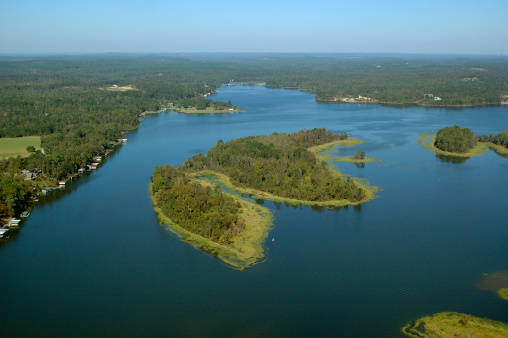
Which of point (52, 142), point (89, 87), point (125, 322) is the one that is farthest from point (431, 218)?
point (89, 87)

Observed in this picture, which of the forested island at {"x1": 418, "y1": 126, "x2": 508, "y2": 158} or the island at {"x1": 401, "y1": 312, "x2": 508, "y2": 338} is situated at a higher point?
the forested island at {"x1": 418, "y1": 126, "x2": 508, "y2": 158}

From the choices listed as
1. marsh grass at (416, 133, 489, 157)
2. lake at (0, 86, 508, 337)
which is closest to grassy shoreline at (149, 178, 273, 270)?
lake at (0, 86, 508, 337)

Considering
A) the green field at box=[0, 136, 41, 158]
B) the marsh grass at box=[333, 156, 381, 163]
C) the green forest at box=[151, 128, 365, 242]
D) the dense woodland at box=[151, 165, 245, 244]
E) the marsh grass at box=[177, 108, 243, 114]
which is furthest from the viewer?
the marsh grass at box=[177, 108, 243, 114]

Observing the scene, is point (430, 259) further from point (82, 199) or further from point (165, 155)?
point (165, 155)

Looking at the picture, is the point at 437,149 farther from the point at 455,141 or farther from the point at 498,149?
the point at 498,149

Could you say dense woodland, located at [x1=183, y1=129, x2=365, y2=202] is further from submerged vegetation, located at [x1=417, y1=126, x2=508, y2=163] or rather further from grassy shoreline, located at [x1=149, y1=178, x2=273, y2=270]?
submerged vegetation, located at [x1=417, y1=126, x2=508, y2=163]

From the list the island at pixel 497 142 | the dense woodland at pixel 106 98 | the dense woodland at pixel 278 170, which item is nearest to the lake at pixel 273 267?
the dense woodland at pixel 278 170

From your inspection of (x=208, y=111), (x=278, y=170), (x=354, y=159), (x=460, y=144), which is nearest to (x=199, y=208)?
(x=278, y=170)
